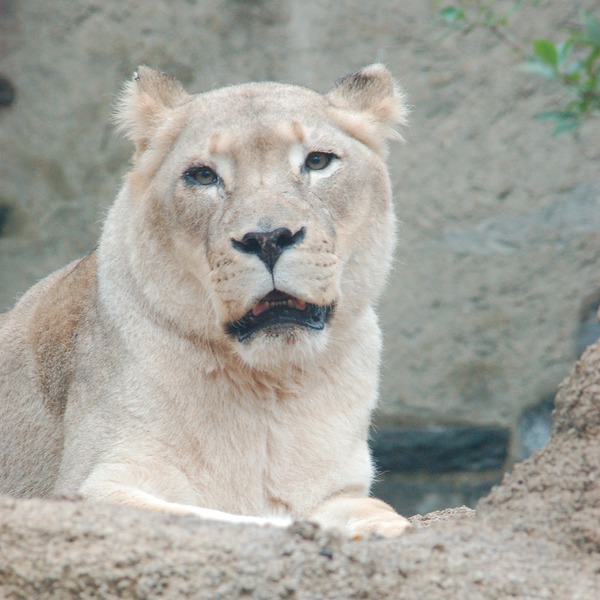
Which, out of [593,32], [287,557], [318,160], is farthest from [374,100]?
[287,557]

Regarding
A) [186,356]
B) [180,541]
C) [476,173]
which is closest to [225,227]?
[186,356]

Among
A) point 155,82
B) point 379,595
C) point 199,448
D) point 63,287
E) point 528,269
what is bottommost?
point 379,595

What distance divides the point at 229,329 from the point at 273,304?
0.63 ft

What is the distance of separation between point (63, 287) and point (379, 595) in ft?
9.10

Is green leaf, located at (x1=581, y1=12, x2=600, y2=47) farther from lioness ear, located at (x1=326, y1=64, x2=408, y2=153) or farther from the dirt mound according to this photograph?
the dirt mound

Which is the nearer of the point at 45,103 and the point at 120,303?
the point at 120,303

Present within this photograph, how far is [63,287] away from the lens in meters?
5.15

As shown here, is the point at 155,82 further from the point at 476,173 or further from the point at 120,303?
the point at 476,173

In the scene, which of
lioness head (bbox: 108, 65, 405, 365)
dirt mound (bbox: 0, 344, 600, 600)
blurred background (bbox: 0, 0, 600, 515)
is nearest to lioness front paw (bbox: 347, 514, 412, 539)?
lioness head (bbox: 108, 65, 405, 365)

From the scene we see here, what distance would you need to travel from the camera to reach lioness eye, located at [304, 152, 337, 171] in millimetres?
4387

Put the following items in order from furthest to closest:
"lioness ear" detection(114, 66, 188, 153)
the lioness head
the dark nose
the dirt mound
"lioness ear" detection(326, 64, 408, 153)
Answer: "lioness ear" detection(326, 64, 408, 153) < "lioness ear" detection(114, 66, 188, 153) < the lioness head < the dark nose < the dirt mound

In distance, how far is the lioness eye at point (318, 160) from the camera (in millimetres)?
4387

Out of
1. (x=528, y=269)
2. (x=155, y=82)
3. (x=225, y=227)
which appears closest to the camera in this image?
(x=225, y=227)

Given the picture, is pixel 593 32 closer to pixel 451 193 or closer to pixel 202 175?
pixel 202 175
